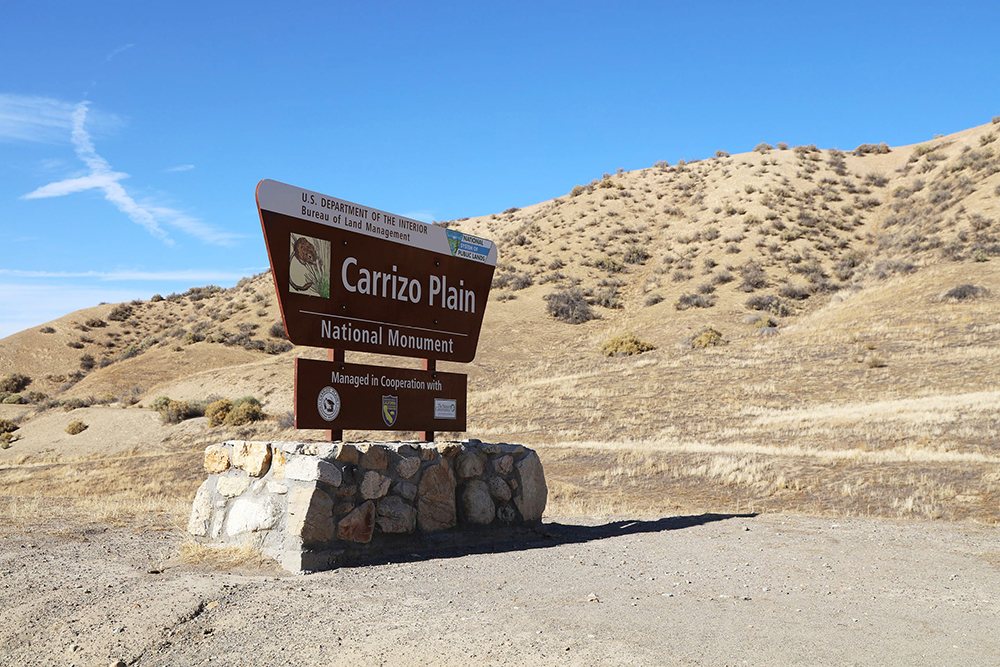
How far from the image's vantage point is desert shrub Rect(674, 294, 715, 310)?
133 ft

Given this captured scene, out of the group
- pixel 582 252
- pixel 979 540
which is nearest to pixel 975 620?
pixel 979 540

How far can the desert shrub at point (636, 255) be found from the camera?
5166 cm

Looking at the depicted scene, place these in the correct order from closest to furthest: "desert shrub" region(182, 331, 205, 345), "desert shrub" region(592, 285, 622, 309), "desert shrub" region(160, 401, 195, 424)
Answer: "desert shrub" region(160, 401, 195, 424)
"desert shrub" region(592, 285, 622, 309)
"desert shrub" region(182, 331, 205, 345)

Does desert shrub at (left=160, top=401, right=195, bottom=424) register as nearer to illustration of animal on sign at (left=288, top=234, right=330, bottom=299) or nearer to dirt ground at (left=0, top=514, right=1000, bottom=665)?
dirt ground at (left=0, top=514, right=1000, bottom=665)

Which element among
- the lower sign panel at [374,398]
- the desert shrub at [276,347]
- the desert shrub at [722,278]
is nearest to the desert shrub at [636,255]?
the desert shrub at [722,278]

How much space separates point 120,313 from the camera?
69375mm

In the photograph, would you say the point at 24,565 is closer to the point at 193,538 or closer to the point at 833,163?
the point at 193,538

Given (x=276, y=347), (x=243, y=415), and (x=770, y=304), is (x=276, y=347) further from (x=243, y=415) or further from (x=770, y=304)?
(x=770, y=304)

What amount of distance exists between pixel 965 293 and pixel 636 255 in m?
25.5

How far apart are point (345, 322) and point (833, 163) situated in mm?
63669

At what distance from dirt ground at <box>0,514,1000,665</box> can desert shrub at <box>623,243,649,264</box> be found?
44.1m

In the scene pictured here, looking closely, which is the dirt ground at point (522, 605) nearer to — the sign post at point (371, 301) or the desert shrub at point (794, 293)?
the sign post at point (371, 301)

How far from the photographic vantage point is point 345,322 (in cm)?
843

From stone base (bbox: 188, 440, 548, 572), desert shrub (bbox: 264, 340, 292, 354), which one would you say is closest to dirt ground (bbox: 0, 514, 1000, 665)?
→ stone base (bbox: 188, 440, 548, 572)
